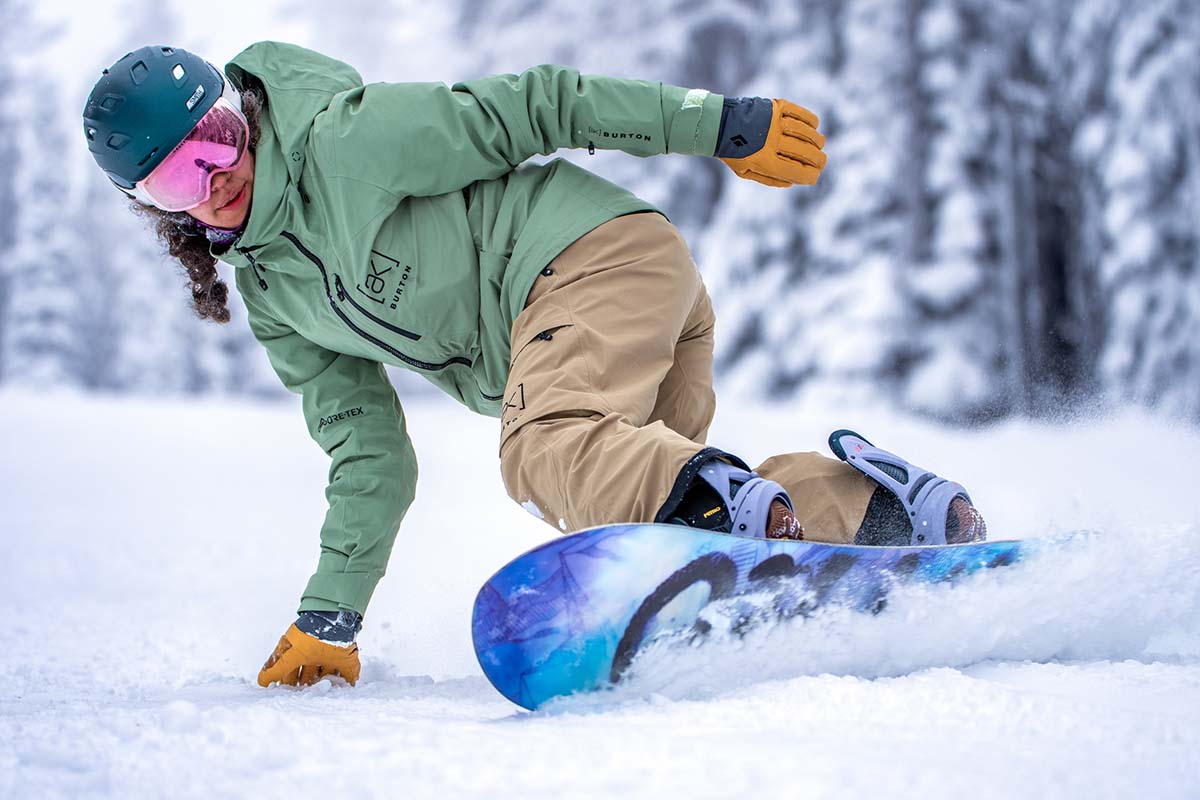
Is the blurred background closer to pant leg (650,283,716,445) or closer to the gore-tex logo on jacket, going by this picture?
pant leg (650,283,716,445)

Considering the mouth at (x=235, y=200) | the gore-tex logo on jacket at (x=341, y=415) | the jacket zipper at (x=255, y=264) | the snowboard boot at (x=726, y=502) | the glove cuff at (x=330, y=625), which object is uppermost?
the mouth at (x=235, y=200)

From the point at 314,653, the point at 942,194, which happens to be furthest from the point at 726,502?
the point at 942,194

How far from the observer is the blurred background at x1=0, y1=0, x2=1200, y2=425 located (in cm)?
958

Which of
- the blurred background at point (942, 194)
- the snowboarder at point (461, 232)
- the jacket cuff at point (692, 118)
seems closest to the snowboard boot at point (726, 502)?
the snowboarder at point (461, 232)

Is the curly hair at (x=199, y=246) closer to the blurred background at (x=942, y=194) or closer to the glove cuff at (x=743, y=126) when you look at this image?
the glove cuff at (x=743, y=126)

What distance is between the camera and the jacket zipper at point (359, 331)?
7.07 feet

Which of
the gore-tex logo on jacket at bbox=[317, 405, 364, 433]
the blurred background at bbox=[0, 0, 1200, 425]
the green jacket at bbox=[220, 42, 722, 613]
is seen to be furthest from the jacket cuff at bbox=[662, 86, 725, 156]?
the blurred background at bbox=[0, 0, 1200, 425]

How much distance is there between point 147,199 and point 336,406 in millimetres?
636

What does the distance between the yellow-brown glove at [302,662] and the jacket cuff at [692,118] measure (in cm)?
131

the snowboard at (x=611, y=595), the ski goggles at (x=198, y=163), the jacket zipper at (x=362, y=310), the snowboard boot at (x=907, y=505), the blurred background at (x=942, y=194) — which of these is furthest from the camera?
the blurred background at (x=942, y=194)

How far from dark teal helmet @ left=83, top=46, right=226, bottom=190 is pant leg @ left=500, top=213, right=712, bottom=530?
0.77m

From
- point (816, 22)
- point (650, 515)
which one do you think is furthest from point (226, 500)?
point (816, 22)

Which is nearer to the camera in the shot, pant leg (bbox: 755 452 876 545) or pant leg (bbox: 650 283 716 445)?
pant leg (bbox: 755 452 876 545)

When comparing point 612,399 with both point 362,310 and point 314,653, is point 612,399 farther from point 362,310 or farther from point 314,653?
point 314,653
